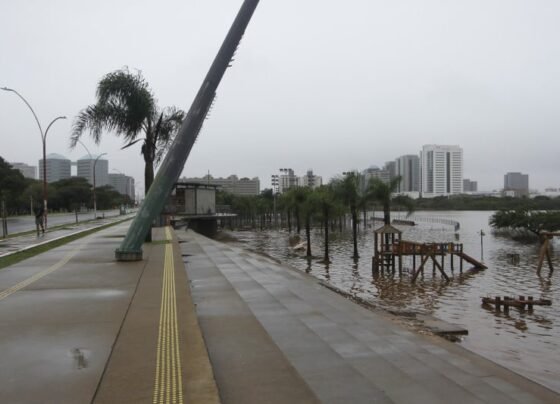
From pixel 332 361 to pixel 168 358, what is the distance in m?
2.24

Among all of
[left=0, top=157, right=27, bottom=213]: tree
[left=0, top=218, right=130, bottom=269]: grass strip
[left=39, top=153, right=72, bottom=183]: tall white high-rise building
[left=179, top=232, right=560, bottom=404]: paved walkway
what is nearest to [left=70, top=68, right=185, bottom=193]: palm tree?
[left=0, top=218, right=130, bottom=269]: grass strip

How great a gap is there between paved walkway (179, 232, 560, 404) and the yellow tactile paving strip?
0.52m

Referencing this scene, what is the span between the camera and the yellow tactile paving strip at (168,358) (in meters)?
4.98

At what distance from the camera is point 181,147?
16500mm

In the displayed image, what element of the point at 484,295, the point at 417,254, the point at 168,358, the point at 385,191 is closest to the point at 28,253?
the point at 168,358

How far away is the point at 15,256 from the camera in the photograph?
17594 millimetres

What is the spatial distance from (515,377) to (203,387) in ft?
15.3

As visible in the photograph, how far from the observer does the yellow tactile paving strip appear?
4984 mm

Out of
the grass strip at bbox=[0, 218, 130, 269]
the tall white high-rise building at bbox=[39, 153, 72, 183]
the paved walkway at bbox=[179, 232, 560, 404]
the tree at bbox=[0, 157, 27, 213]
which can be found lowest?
the paved walkway at bbox=[179, 232, 560, 404]

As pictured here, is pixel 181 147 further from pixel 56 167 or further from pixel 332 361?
pixel 56 167

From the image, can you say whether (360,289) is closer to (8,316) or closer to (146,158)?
(146,158)

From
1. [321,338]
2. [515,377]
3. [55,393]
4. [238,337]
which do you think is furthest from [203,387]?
[515,377]

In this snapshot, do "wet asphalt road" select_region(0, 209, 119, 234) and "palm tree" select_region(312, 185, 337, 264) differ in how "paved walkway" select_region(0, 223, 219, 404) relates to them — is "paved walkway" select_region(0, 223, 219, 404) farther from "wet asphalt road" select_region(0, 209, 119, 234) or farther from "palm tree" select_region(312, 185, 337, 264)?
"wet asphalt road" select_region(0, 209, 119, 234)

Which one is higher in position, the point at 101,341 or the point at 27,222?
the point at 27,222
